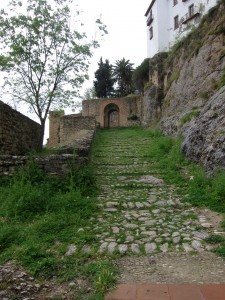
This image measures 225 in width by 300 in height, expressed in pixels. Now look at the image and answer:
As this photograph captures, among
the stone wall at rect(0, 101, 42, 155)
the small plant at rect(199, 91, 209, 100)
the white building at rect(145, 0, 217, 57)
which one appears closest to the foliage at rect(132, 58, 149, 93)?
the white building at rect(145, 0, 217, 57)

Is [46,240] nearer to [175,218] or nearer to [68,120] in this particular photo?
[175,218]

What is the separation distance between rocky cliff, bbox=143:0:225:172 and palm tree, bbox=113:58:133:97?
16.1 meters

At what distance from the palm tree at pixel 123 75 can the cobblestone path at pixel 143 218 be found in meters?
31.1

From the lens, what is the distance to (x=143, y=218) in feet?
15.5

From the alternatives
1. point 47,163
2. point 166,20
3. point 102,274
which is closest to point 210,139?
point 47,163

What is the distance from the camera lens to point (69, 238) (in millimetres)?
3918

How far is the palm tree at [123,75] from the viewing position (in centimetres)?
3703

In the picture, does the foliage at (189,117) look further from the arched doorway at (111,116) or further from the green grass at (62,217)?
the arched doorway at (111,116)

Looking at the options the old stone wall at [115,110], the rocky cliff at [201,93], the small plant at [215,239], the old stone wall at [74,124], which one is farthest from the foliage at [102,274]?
the old stone wall at [115,110]

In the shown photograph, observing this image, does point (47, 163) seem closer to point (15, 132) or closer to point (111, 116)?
point (15, 132)

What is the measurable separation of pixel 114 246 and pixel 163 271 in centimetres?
82

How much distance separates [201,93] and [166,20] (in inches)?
724

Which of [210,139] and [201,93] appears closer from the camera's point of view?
[210,139]

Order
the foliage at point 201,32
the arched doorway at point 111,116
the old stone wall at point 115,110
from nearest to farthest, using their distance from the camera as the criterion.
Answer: the foliage at point 201,32 → the old stone wall at point 115,110 → the arched doorway at point 111,116
